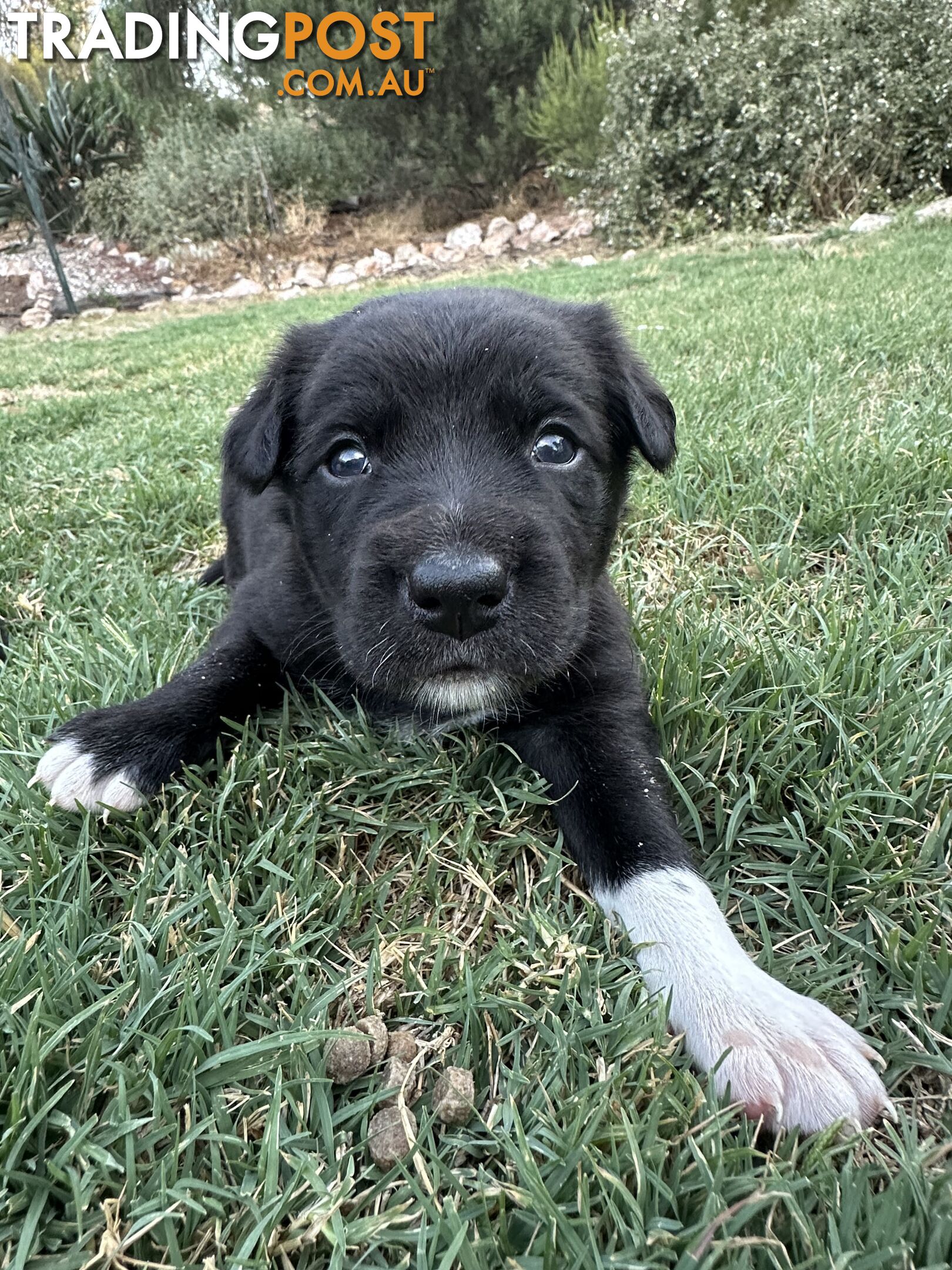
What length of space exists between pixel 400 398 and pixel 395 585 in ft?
1.61

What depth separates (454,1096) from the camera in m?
1.22

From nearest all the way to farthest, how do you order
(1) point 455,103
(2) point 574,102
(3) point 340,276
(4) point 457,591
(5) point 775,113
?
(4) point 457,591 → (5) point 775,113 → (2) point 574,102 → (3) point 340,276 → (1) point 455,103

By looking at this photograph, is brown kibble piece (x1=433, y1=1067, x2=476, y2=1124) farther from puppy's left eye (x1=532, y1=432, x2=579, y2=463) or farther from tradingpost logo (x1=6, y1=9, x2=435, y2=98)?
tradingpost logo (x1=6, y1=9, x2=435, y2=98)

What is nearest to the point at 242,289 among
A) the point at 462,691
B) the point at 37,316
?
the point at 37,316

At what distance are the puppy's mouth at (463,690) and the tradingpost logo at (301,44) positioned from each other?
18.1 meters

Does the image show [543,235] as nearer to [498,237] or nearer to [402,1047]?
[498,237]

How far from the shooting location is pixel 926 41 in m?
12.2

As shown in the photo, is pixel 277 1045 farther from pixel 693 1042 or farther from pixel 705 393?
pixel 705 393

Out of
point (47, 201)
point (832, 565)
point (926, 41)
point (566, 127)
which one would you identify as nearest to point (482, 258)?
point (566, 127)

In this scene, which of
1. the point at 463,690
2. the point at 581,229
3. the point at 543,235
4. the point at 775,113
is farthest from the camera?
the point at 543,235

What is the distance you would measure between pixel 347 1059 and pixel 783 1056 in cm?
68

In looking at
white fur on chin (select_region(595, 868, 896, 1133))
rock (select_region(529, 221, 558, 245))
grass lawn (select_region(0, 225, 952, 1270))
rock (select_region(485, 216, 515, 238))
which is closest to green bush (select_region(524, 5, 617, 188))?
rock (select_region(529, 221, 558, 245))

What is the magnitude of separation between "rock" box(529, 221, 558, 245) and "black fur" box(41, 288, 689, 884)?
54.9ft

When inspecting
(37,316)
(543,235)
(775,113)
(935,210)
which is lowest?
(37,316)
